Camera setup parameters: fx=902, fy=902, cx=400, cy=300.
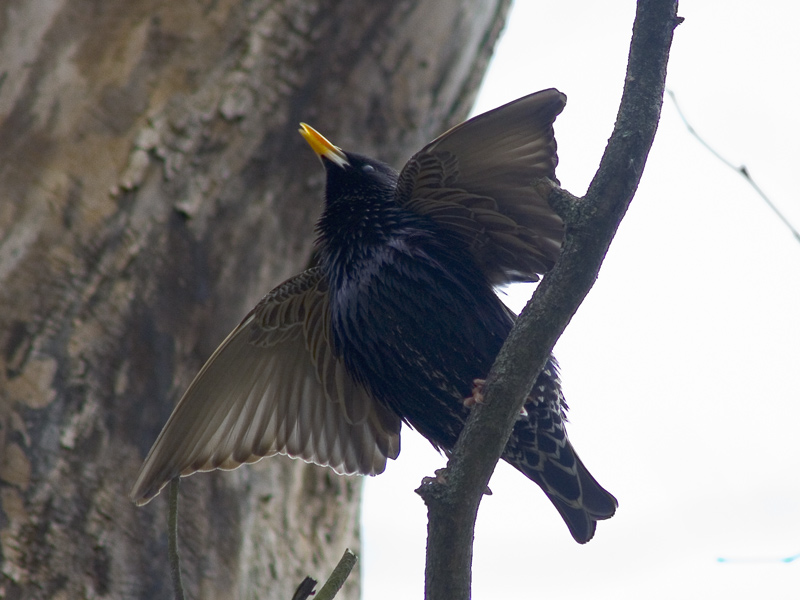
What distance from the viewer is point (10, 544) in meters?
2.70

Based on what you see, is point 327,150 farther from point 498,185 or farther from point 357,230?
point 498,185

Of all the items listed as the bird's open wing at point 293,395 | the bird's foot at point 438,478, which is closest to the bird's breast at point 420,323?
the bird's open wing at point 293,395

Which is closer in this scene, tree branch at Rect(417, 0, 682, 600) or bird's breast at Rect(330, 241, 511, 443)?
tree branch at Rect(417, 0, 682, 600)

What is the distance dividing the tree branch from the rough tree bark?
1427 mm

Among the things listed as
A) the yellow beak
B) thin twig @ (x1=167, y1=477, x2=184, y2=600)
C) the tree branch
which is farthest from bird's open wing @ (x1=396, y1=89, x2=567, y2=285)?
thin twig @ (x1=167, y1=477, x2=184, y2=600)

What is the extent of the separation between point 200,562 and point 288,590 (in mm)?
428

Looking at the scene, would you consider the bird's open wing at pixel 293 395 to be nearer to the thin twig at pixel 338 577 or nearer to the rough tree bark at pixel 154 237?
the rough tree bark at pixel 154 237

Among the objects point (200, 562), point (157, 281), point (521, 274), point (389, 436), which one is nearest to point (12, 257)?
point (157, 281)

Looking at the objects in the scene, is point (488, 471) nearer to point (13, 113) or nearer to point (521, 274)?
point (521, 274)

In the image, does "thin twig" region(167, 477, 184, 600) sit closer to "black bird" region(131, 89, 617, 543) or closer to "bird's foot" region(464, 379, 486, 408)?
"black bird" region(131, 89, 617, 543)

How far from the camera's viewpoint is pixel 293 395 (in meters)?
3.46

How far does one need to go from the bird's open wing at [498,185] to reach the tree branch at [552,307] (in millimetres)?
538

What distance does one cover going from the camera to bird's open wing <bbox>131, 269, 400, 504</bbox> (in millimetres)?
3299

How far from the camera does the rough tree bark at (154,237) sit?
2895 mm
